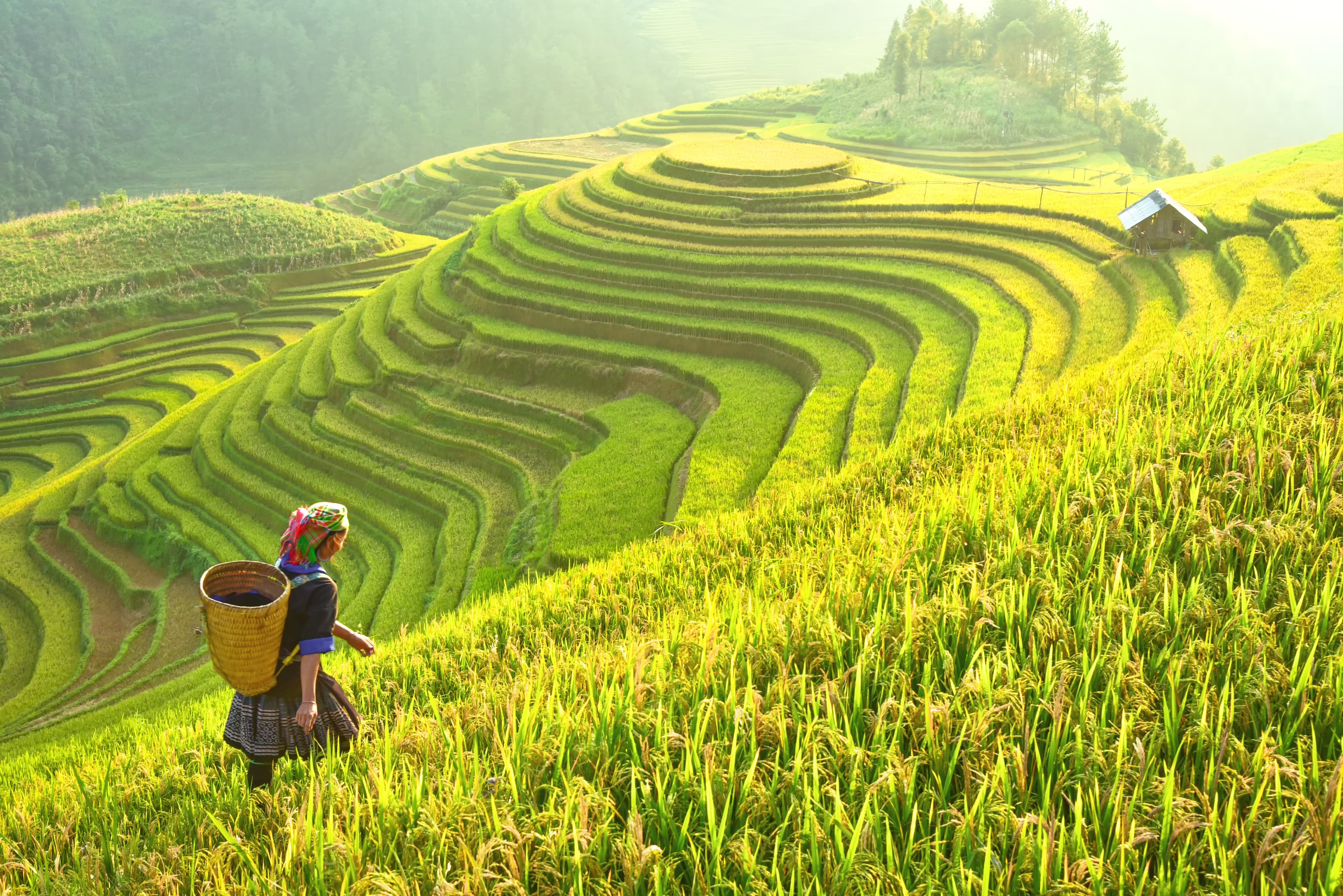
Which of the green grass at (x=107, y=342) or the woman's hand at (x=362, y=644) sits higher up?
the woman's hand at (x=362, y=644)

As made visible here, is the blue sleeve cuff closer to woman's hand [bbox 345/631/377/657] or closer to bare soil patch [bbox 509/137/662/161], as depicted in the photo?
woman's hand [bbox 345/631/377/657]

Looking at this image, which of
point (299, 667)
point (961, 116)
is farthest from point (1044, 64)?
point (299, 667)

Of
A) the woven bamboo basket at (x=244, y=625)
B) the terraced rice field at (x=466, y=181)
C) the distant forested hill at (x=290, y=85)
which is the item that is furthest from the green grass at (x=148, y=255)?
the distant forested hill at (x=290, y=85)

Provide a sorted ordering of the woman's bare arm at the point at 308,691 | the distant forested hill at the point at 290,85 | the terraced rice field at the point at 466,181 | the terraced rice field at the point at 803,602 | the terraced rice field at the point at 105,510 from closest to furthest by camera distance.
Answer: the terraced rice field at the point at 803,602 → the woman's bare arm at the point at 308,691 → the terraced rice field at the point at 105,510 → the terraced rice field at the point at 466,181 → the distant forested hill at the point at 290,85

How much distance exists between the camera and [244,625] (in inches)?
148

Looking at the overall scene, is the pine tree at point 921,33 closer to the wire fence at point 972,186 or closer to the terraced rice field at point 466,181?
the terraced rice field at point 466,181

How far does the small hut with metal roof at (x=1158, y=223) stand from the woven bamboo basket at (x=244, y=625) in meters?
16.8

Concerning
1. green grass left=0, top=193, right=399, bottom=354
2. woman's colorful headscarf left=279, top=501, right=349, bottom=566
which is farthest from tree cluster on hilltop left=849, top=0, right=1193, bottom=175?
woman's colorful headscarf left=279, top=501, right=349, bottom=566

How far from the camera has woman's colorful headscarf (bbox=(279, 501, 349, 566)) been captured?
4.05 metres

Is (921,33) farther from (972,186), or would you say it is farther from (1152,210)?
(1152,210)

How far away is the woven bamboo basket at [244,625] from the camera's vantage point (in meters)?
3.77

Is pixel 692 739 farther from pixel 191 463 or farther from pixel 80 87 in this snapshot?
pixel 80 87

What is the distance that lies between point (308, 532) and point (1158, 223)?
56.8ft

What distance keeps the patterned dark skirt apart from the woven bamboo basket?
9 cm
